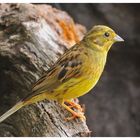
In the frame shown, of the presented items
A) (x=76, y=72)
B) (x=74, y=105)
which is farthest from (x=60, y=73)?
(x=74, y=105)

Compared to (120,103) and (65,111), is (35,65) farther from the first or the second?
(120,103)

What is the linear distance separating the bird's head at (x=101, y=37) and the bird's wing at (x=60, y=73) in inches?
2.8

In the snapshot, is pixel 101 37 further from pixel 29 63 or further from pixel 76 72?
pixel 29 63

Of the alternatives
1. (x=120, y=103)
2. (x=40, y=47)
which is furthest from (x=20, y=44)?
(x=120, y=103)

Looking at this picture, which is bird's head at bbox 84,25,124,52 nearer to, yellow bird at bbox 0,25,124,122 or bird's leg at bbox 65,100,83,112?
yellow bird at bbox 0,25,124,122

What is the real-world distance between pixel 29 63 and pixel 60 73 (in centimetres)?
28

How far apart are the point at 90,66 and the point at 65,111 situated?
0.24 m

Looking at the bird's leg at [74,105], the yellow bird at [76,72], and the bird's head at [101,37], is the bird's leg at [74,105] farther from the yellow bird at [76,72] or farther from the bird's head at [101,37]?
the bird's head at [101,37]

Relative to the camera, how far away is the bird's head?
2799 mm

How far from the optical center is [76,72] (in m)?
2.81

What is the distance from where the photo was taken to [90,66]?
281 centimetres

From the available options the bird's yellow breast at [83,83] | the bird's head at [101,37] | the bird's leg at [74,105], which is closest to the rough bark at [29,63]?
the bird's leg at [74,105]

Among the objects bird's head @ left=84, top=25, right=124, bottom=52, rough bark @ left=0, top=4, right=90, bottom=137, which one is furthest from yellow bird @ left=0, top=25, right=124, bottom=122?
rough bark @ left=0, top=4, right=90, bottom=137

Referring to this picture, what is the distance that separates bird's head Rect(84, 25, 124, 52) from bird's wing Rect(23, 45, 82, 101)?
A: 0.24ft
